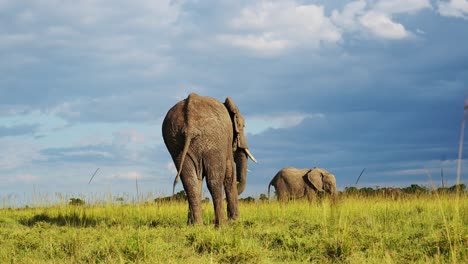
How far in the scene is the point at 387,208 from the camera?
14602 millimetres

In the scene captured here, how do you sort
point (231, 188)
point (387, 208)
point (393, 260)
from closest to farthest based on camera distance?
point (393, 260) → point (231, 188) → point (387, 208)

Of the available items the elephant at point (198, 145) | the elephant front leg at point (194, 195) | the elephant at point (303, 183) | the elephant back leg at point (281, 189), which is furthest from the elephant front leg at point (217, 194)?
the elephant at point (303, 183)

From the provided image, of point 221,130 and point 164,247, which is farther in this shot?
point 221,130

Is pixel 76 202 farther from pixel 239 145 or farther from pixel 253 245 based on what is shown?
pixel 253 245

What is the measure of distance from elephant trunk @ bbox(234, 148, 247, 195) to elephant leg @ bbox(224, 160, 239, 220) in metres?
1.03

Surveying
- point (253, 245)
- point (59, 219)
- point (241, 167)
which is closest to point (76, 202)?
point (59, 219)

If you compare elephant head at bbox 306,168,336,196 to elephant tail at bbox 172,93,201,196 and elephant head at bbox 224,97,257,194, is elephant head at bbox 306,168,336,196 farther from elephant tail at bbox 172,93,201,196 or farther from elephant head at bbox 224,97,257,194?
elephant tail at bbox 172,93,201,196

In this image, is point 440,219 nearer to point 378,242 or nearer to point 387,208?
point 387,208

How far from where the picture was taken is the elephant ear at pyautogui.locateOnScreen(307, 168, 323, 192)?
928 inches

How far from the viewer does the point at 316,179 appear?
23719 millimetres

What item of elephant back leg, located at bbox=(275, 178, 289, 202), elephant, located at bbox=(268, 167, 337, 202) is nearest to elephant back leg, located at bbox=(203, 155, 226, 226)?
elephant back leg, located at bbox=(275, 178, 289, 202)

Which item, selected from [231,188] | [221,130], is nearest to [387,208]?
[231,188]

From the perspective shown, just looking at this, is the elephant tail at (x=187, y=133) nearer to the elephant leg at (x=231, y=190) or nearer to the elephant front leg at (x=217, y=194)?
the elephant front leg at (x=217, y=194)

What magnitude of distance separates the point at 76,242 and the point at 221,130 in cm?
371
